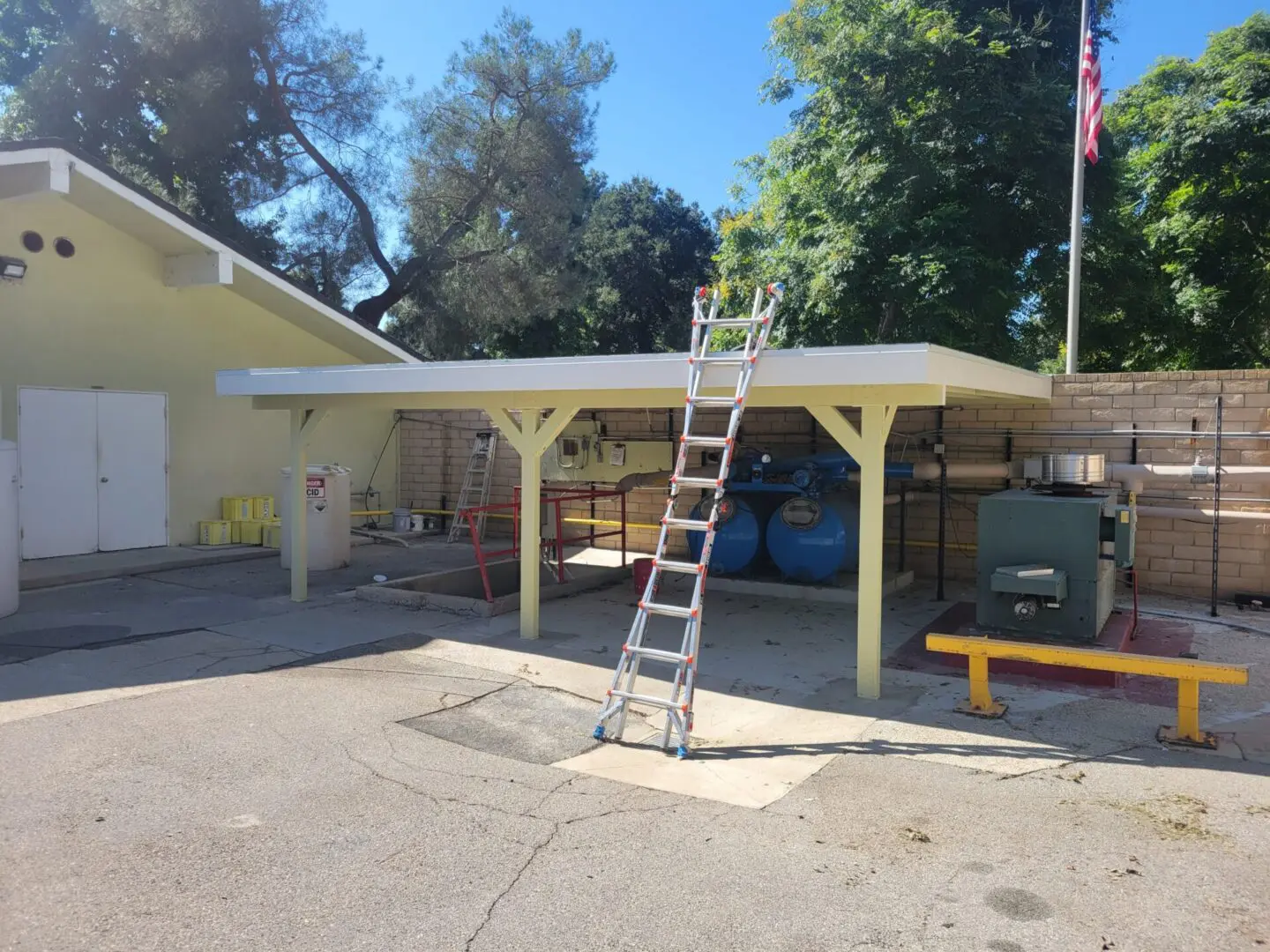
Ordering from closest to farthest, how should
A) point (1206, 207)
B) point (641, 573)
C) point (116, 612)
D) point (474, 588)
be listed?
point (116, 612) < point (641, 573) < point (474, 588) < point (1206, 207)

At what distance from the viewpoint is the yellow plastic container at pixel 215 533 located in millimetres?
13297

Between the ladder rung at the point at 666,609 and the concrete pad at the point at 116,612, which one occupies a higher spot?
the ladder rung at the point at 666,609

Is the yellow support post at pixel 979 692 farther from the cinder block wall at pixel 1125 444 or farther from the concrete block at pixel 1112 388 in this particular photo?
the concrete block at pixel 1112 388

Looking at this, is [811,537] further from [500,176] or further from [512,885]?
[500,176]

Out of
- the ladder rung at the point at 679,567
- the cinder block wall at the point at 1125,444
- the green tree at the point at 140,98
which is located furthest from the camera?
the green tree at the point at 140,98

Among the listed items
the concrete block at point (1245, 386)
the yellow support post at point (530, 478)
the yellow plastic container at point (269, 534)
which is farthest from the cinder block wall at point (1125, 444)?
the yellow plastic container at point (269, 534)

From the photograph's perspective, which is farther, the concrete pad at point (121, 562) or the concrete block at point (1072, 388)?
the concrete pad at point (121, 562)

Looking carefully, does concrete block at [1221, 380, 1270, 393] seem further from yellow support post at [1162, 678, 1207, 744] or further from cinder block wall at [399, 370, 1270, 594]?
yellow support post at [1162, 678, 1207, 744]

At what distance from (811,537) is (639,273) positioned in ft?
77.8

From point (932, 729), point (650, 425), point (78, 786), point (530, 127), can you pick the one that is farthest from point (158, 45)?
point (932, 729)

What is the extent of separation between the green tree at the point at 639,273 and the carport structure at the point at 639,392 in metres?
21.2

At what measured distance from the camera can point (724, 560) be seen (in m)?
10.5

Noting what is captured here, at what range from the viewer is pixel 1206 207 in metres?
17.8

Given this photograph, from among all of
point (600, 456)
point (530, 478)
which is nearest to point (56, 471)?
point (600, 456)
